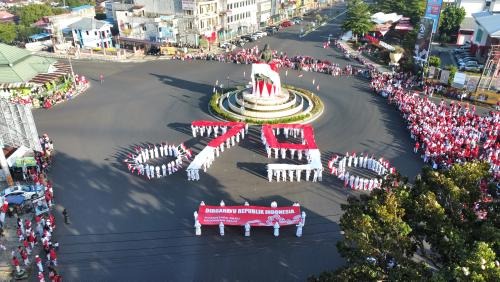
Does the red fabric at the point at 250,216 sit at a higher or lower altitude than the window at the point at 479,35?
lower

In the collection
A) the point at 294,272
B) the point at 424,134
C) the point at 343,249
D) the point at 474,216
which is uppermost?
the point at 474,216

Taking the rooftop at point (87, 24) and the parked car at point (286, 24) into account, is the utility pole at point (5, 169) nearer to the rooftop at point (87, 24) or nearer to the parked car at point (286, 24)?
the rooftop at point (87, 24)

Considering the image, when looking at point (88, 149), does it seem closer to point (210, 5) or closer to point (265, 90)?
point (265, 90)

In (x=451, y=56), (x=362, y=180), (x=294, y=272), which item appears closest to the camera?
(x=294, y=272)

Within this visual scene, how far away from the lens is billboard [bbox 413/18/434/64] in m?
43.8

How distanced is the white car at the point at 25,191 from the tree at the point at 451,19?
61.5 m

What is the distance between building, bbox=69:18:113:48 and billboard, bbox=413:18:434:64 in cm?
4505

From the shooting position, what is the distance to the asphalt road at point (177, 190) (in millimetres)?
19406

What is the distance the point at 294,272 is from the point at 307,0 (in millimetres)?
97532

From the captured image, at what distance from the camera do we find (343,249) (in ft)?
47.4

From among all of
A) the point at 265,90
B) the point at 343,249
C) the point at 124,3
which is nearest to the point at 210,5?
the point at 124,3

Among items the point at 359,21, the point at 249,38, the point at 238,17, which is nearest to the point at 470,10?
the point at 359,21

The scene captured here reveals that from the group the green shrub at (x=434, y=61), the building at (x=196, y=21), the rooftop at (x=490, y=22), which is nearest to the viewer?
the green shrub at (x=434, y=61)

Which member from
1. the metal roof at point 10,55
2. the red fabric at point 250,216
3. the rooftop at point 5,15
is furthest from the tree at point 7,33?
the red fabric at point 250,216
